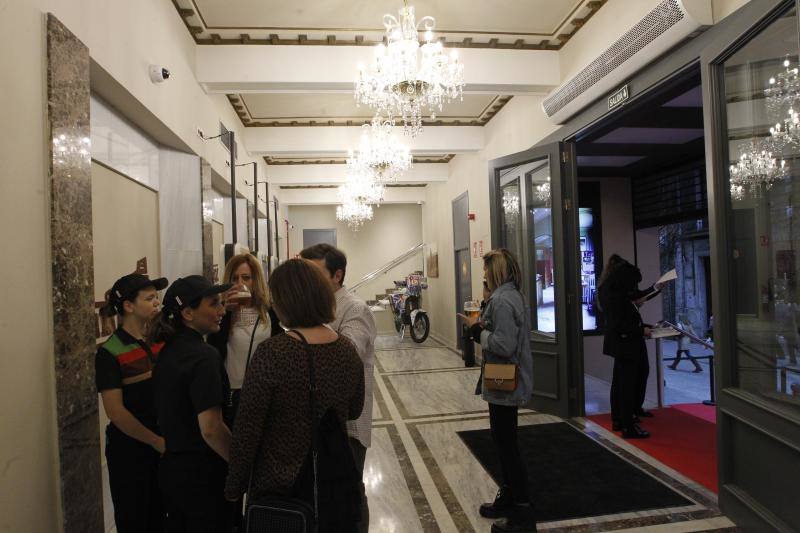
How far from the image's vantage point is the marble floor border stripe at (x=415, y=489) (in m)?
2.75

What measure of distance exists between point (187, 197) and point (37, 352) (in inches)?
96.0

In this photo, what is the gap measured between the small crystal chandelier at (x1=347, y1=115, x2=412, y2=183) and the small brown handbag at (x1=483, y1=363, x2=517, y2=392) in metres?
3.98

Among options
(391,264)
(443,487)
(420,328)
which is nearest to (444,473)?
(443,487)

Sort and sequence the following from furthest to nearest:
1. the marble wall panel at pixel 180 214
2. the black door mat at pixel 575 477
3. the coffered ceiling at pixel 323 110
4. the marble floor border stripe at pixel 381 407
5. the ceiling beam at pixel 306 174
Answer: the ceiling beam at pixel 306 174, the coffered ceiling at pixel 323 110, the marble floor border stripe at pixel 381 407, the marble wall panel at pixel 180 214, the black door mat at pixel 575 477

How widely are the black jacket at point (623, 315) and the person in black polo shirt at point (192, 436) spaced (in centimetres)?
337

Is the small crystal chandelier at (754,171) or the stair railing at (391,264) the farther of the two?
the stair railing at (391,264)

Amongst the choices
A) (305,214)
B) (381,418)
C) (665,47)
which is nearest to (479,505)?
(381,418)

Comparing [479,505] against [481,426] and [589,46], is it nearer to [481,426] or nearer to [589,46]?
[481,426]

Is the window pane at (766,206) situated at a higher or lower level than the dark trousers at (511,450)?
higher

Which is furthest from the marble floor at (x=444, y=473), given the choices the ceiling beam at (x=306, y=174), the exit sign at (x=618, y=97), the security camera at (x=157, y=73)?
the ceiling beam at (x=306, y=174)

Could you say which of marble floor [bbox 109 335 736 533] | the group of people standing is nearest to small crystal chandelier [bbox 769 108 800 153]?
marble floor [bbox 109 335 736 533]

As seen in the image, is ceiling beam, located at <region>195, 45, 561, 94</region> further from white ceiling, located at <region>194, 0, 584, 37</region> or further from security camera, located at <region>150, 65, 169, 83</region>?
security camera, located at <region>150, 65, 169, 83</region>

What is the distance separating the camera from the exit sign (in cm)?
358

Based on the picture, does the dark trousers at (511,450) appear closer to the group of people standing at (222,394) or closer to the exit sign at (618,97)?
the group of people standing at (222,394)
